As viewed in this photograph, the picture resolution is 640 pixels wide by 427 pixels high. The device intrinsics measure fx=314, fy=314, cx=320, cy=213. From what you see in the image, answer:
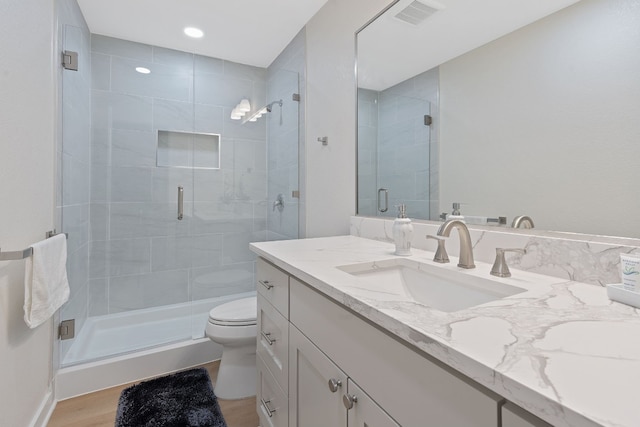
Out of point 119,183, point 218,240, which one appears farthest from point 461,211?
point 119,183

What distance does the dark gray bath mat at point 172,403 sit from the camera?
1497 mm

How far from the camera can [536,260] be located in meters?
0.91

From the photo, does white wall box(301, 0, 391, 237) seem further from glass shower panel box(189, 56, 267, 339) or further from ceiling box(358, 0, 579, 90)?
glass shower panel box(189, 56, 267, 339)

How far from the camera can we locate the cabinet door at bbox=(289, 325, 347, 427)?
767 mm

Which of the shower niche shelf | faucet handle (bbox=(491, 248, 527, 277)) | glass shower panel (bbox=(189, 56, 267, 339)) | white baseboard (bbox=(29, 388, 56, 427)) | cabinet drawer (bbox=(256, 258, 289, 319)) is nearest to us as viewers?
faucet handle (bbox=(491, 248, 527, 277))

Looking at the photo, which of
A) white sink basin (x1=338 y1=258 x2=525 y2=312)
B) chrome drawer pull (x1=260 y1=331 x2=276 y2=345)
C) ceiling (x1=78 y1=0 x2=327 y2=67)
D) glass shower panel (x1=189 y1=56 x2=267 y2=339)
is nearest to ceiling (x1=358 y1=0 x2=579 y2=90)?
ceiling (x1=78 y1=0 x2=327 y2=67)

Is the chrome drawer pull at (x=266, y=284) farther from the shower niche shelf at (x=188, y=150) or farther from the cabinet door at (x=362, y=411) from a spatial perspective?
the shower niche shelf at (x=188, y=150)

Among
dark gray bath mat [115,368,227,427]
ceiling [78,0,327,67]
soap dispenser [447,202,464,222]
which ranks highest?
ceiling [78,0,327,67]

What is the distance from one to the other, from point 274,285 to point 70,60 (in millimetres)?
1822

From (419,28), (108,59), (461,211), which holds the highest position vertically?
(108,59)

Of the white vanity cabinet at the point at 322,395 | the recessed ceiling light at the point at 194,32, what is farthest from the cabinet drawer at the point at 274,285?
the recessed ceiling light at the point at 194,32

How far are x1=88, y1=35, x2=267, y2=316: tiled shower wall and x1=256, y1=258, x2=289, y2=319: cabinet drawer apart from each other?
157 centimetres

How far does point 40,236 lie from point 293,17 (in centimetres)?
196

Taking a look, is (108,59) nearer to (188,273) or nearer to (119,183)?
(119,183)
